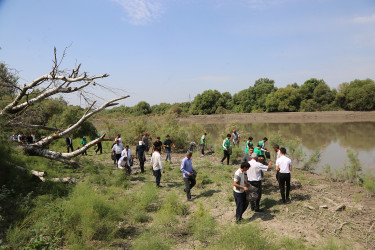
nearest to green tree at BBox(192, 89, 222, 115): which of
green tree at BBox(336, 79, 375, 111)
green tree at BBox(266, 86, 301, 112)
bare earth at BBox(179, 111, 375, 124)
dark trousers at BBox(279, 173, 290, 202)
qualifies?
bare earth at BBox(179, 111, 375, 124)

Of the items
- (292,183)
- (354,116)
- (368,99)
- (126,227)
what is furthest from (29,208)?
(368,99)

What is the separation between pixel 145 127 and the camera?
21250 millimetres

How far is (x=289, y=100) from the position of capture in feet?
175

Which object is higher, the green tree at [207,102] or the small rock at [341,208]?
the green tree at [207,102]

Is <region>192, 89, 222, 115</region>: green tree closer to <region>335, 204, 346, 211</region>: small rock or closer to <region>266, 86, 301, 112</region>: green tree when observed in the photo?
<region>266, 86, 301, 112</region>: green tree

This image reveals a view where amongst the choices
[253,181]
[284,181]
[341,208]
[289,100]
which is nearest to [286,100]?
[289,100]

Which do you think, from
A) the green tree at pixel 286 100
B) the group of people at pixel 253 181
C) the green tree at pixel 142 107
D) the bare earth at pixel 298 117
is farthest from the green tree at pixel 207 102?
the group of people at pixel 253 181

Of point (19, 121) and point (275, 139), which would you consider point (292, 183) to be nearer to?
point (275, 139)

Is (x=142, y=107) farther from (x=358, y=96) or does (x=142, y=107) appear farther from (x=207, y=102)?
(x=358, y=96)

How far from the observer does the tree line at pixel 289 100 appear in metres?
44.0

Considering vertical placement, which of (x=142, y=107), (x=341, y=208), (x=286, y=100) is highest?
(x=142, y=107)

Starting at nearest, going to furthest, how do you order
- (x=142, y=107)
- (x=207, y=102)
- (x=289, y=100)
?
(x=289, y=100)
(x=207, y=102)
(x=142, y=107)

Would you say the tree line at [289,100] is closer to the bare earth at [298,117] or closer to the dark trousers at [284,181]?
the bare earth at [298,117]

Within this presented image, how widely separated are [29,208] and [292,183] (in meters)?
8.77
